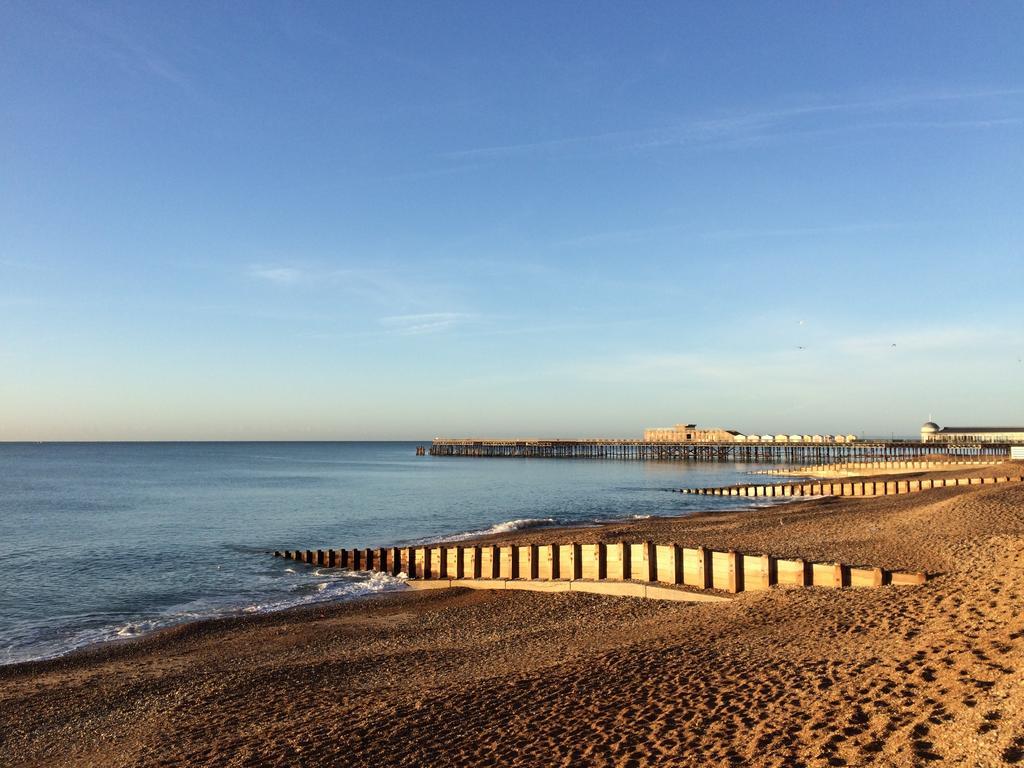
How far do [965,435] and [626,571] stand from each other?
13162cm

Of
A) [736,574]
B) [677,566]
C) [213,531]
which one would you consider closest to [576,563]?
[677,566]

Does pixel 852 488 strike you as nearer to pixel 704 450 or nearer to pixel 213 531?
pixel 213 531

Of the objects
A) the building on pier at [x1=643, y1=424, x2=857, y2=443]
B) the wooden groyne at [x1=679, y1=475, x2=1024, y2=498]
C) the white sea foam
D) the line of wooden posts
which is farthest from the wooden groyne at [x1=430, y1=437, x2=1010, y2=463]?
the line of wooden posts

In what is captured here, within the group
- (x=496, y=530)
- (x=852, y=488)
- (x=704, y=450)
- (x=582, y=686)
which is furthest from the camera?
(x=704, y=450)

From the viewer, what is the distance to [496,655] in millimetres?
12266

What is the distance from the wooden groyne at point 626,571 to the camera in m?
14.0

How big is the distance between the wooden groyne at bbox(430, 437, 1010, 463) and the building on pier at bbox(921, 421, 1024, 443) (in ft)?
6.20

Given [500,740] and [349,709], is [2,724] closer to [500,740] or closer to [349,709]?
[349,709]

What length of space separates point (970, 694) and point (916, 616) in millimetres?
3720

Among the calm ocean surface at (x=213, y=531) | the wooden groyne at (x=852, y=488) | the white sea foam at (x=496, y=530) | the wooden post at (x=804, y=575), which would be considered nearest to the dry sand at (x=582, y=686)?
the wooden post at (x=804, y=575)

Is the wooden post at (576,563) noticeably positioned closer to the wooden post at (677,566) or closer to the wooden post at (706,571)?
the wooden post at (677,566)

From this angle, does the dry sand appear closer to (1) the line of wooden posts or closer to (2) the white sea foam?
(1) the line of wooden posts

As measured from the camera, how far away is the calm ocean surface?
821 inches

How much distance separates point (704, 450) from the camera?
463 feet
